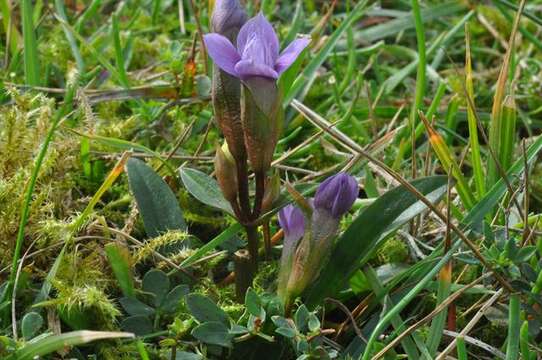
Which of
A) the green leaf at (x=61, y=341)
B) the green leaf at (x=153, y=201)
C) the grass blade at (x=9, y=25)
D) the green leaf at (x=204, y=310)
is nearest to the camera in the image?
the green leaf at (x=61, y=341)

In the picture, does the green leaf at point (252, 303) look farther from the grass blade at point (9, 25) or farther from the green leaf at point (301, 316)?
the grass blade at point (9, 25)

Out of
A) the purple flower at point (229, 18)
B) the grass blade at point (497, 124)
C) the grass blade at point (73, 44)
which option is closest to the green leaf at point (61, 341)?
the purple flower at point (229, 18)

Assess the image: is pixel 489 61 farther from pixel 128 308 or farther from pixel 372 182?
pixel 128 308

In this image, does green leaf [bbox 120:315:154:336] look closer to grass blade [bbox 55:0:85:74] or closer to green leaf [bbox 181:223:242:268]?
green leaf [bbox 181:223:242:268]

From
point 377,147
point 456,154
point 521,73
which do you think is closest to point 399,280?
point 377,147

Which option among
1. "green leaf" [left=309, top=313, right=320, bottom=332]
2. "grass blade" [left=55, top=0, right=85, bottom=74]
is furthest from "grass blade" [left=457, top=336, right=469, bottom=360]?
"grass blade" [left=55, top=0, right=85, bottom=74]
